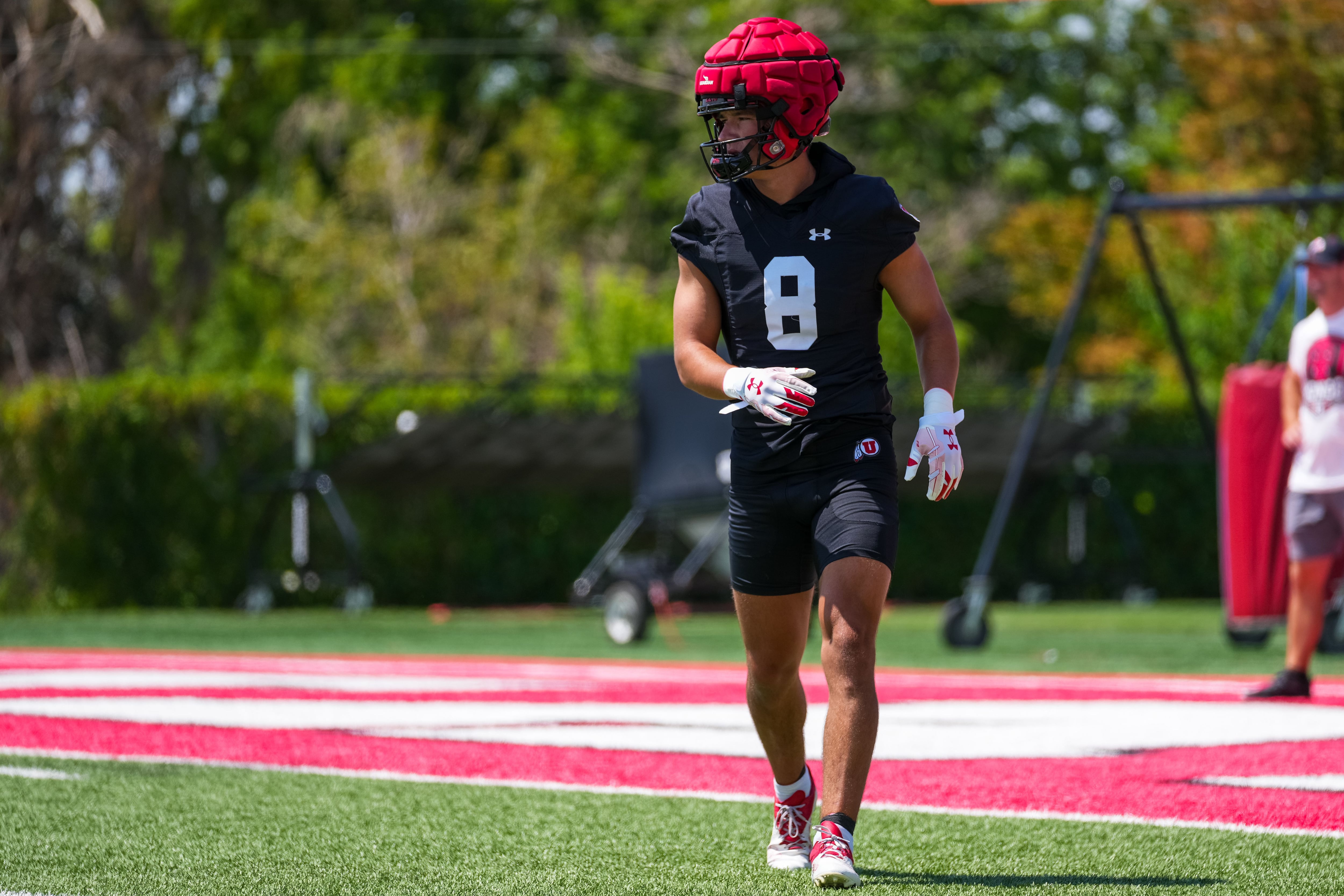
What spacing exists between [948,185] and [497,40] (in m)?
9.17

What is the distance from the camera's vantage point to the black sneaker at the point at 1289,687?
25.2 ft

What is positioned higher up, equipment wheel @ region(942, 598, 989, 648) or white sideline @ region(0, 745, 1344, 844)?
white sideline @ region(0, 745, 1344, 844)

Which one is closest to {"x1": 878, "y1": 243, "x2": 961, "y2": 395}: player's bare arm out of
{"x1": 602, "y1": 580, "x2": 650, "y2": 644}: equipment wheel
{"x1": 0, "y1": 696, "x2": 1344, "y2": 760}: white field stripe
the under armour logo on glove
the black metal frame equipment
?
the under armour logo on glove

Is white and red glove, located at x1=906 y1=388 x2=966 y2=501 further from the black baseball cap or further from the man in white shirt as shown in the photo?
the black baseball cap

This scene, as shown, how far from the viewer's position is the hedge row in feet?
53.5

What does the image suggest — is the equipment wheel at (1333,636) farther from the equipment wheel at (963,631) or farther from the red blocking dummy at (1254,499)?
the equipment wheel at (963,631)

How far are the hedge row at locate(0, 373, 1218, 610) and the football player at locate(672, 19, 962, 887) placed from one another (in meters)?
11.2

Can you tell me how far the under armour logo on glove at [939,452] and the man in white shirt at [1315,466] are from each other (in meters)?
4.26

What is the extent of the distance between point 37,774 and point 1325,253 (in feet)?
19.3

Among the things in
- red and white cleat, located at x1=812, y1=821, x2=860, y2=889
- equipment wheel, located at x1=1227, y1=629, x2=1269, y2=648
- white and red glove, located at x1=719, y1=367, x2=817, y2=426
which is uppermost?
white and red glove, located at x1=719, y1=367, x2=817, y2=426

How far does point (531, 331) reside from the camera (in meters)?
27.7

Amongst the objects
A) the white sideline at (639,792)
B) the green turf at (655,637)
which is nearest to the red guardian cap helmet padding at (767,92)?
the white sideline at (639,792)

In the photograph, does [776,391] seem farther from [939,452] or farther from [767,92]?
[767,92]

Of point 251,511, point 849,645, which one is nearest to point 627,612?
point 251,511
